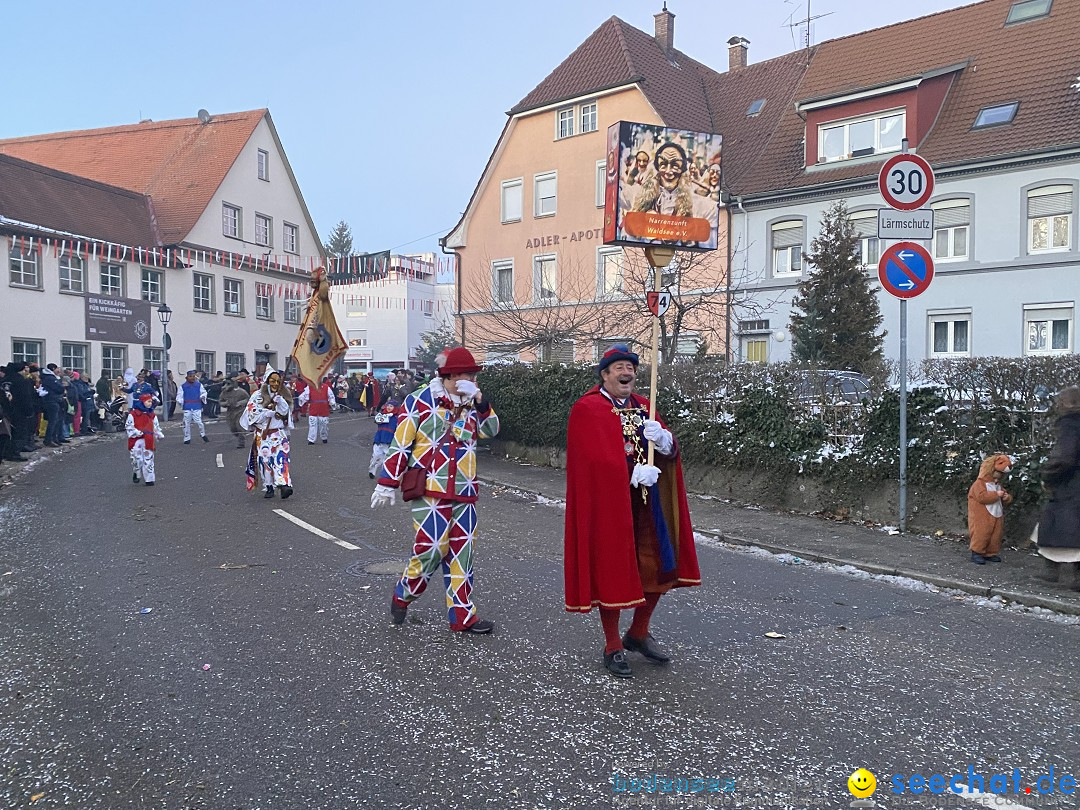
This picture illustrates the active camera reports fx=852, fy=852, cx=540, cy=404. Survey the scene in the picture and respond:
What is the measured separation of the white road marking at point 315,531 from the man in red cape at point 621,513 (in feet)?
13.9

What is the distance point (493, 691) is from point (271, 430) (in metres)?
8.38

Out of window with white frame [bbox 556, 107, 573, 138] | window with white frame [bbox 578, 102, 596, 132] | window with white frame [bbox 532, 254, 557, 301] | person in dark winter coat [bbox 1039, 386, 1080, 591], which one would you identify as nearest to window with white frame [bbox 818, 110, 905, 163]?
window with white frame [bbox 578, 102, 596, 132]

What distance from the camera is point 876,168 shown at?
960 inches

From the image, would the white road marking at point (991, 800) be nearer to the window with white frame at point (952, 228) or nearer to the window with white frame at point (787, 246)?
the window with white frame at point (952, 228)

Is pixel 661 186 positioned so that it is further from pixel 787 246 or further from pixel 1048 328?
pixel 787 246

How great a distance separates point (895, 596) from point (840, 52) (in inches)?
1026

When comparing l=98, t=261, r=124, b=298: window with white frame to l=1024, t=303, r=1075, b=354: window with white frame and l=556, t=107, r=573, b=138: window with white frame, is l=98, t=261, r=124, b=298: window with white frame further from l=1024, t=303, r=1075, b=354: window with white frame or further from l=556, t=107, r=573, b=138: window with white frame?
l=1024, t=303, r=1075, b=354: window with white frame

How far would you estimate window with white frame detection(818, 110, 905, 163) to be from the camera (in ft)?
80.7

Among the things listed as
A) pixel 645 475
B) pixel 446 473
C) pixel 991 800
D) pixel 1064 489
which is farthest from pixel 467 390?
pixel 1064 489

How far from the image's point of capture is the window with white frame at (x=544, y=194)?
32219mm

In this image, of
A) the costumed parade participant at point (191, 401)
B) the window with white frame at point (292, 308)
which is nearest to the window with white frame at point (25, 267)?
the costumed parade participant at point (191, 401)

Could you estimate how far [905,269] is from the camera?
8.77 m

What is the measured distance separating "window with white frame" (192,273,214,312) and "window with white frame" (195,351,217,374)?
1.88 m

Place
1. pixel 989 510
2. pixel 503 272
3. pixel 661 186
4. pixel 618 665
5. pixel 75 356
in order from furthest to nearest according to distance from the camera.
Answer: pixel 503 272, pixel 75 356, pixel 661 186, pixel 989 510, pixel 618 665
